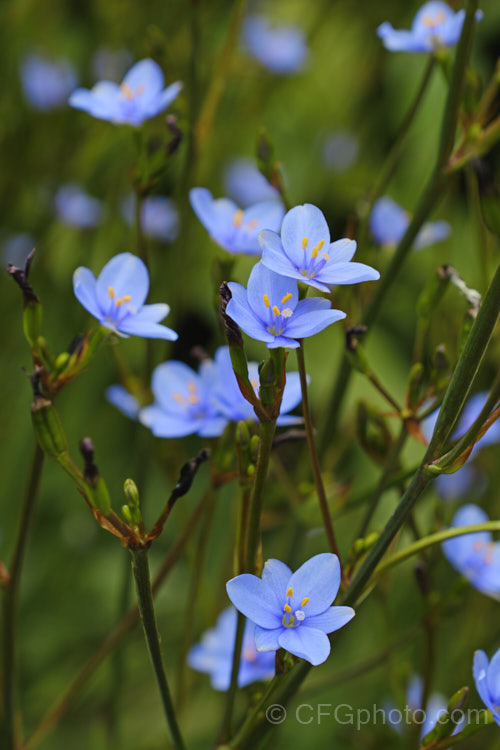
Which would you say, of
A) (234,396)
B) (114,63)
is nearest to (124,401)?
(234,396)

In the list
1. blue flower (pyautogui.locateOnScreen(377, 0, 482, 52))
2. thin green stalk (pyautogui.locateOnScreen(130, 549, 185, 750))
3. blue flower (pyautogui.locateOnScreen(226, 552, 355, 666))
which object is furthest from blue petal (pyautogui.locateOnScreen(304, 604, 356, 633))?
blue flower (pyautogui.locateOnScreen(377, 0, 482, 52))

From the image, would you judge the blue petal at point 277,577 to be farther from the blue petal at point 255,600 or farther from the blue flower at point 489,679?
the blue flower at point 489,679

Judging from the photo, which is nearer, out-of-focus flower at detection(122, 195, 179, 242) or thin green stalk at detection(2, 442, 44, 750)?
thin green stalk at detection(2, 442, 44, 750)

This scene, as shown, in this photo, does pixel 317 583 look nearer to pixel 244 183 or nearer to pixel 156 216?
pixel 156 216

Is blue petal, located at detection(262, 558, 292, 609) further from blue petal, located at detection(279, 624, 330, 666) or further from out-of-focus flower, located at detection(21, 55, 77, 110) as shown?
out-of-focus flower, located at detection(21, 55, 77, 110)

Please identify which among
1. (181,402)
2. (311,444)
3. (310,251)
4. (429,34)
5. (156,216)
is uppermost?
(429,34)

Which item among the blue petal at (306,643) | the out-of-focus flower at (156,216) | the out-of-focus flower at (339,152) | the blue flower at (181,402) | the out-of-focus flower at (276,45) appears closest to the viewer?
the blue petal at (306,643)

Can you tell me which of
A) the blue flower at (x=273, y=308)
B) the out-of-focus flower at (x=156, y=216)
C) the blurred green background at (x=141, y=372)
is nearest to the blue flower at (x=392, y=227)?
the blurred green background at (x=141, y=372)
